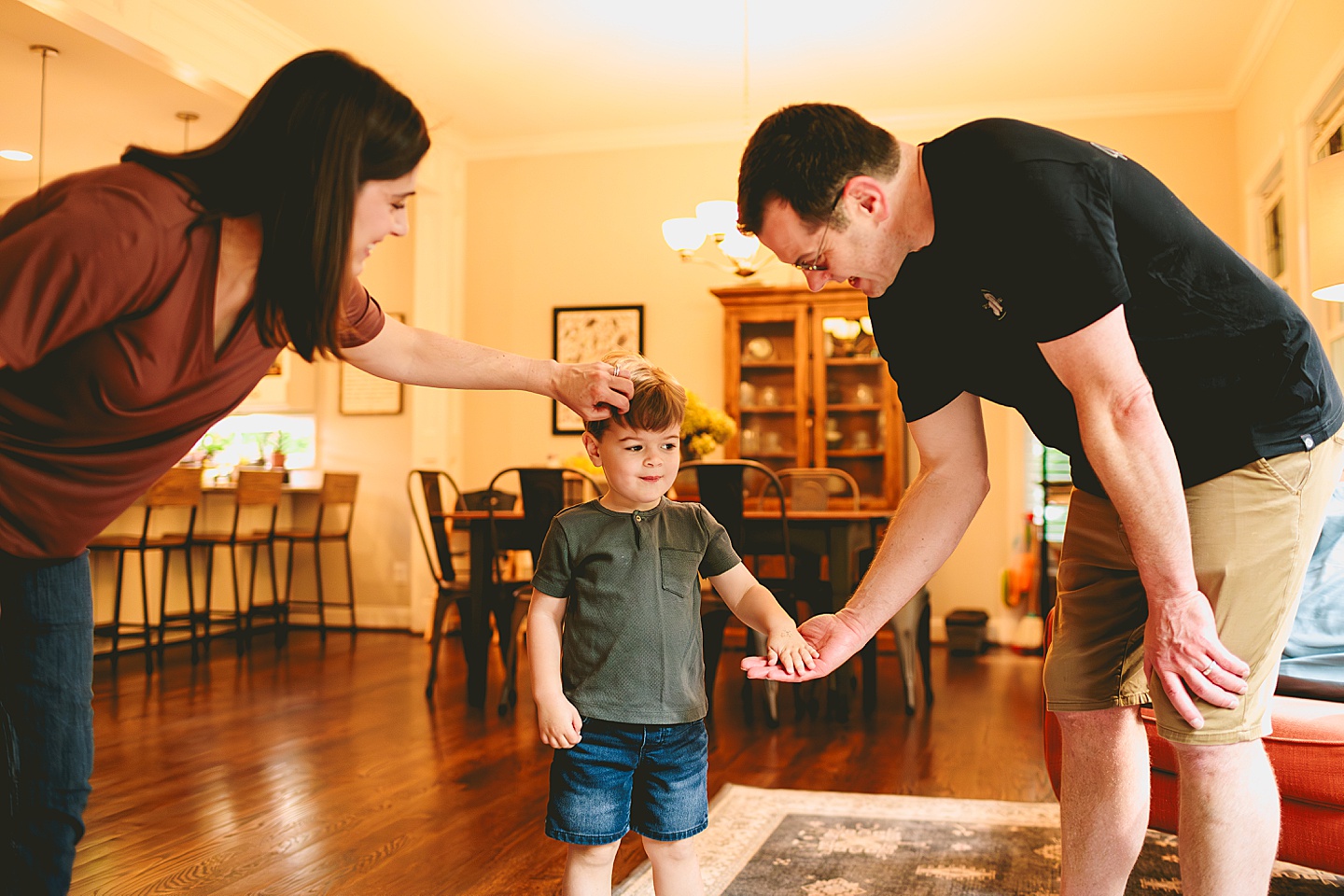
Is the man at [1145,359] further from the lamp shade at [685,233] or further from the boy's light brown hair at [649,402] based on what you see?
the lamp shade at [685,233]

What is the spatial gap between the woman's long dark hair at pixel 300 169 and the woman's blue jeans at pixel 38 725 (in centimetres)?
37

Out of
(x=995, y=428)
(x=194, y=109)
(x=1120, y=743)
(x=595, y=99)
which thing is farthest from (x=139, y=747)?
(x=995, y=428)

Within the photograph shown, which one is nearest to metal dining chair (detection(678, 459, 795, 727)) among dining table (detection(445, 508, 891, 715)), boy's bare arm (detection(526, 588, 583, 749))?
dining table (detection(445, 508, 891, 715))

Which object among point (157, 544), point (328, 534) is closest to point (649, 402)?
point (157, 544)

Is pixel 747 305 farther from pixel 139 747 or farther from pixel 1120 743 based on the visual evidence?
pixel 1120 743

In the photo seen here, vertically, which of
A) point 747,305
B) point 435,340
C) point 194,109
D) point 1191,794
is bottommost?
point 1191,794

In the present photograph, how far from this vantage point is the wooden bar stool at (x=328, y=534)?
6273 millimetres

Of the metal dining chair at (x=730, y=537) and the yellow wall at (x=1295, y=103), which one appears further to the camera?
the yellow wall at (x=1295, y=103)

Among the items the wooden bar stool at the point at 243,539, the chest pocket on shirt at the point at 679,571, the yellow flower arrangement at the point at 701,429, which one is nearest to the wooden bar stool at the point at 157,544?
the wooden bar stool at the point at 243,539

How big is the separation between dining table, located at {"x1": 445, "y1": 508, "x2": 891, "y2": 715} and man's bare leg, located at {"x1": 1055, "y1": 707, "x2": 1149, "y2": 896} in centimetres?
222

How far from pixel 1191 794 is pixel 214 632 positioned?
6055mm

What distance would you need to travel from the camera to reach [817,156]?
48.4 inches

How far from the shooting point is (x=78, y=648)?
1097 millimetres

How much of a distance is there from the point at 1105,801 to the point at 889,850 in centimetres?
88
